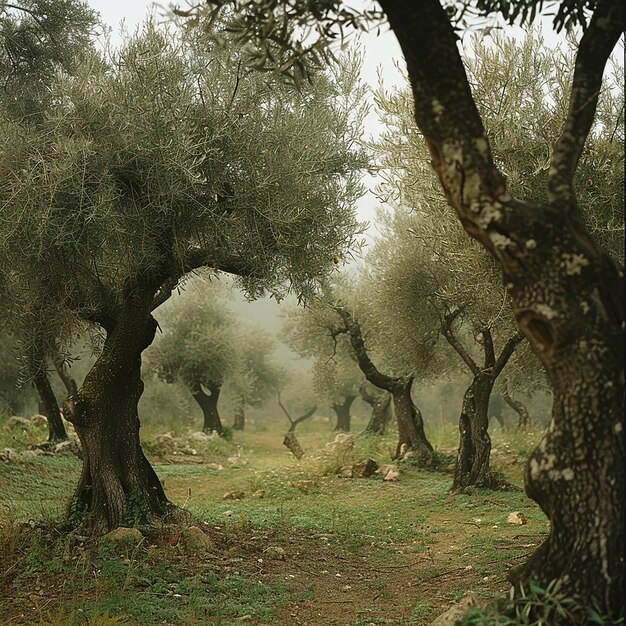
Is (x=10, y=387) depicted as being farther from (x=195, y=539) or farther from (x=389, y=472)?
(x=195, y=539)

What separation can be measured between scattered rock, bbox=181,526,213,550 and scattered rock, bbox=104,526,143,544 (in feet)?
1.98

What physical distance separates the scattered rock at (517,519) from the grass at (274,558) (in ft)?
0.42

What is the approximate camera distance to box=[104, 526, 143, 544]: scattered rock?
892 cm

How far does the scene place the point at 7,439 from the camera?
1898 cm

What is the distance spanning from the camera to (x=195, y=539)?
930 centimetres

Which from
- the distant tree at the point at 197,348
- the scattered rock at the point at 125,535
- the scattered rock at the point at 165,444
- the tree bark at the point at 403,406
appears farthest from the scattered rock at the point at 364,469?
the distant tree at the point at 197,348

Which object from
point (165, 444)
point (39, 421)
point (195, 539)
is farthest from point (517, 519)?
point (39, 421)

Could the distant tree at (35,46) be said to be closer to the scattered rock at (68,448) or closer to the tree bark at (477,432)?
the scattered rock at (68,448)

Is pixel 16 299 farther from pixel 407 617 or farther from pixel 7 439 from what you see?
pixel 7 439

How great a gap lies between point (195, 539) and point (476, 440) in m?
7.50

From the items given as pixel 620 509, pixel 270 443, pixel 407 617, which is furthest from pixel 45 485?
pixel 270 443

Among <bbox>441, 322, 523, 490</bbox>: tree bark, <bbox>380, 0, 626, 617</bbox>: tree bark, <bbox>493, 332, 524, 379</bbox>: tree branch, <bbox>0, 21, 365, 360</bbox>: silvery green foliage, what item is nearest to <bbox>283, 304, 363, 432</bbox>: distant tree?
<bbox>441, 322, 523, 490</bbox>: tree bark

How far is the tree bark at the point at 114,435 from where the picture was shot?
9711 mm

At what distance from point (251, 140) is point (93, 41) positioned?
5050 millimetres
